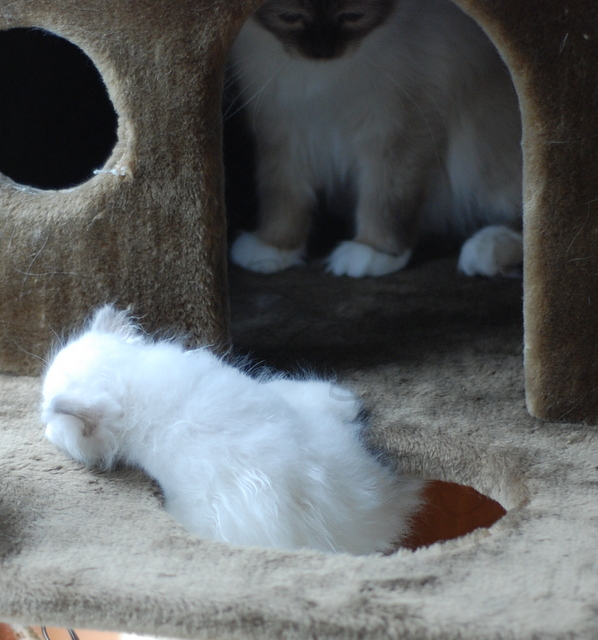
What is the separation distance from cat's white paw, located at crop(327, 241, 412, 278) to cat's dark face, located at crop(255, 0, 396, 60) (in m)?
0.47

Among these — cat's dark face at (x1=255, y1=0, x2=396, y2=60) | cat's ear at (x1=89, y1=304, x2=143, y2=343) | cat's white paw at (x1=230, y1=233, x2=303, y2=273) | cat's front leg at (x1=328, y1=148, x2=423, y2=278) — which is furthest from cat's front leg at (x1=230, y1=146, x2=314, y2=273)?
cat's ear at (x1=89, y1=304, x2=143, y2=343)

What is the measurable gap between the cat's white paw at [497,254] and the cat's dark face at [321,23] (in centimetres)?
55

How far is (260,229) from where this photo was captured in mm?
1916

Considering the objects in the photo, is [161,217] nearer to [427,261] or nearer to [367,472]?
[367,472]

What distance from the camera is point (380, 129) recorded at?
1.69 metres

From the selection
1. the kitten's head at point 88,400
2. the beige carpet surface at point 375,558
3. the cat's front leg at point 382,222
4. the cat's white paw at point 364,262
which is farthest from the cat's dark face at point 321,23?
the kitten's head at point 88,400

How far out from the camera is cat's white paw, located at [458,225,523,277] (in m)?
1.77

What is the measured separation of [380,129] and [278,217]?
0.34 m

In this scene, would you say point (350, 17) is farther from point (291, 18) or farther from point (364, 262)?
point (364, 262)

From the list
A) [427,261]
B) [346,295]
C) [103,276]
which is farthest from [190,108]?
[427,261]

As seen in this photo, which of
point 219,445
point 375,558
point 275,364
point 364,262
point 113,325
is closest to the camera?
point 375,558

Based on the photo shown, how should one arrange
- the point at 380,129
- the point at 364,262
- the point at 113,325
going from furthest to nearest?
the point at 364,262 < the point at 380,129 < the point at 113,325

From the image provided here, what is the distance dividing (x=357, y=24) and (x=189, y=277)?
63 cm

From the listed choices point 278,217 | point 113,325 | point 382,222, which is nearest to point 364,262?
point 382,222
